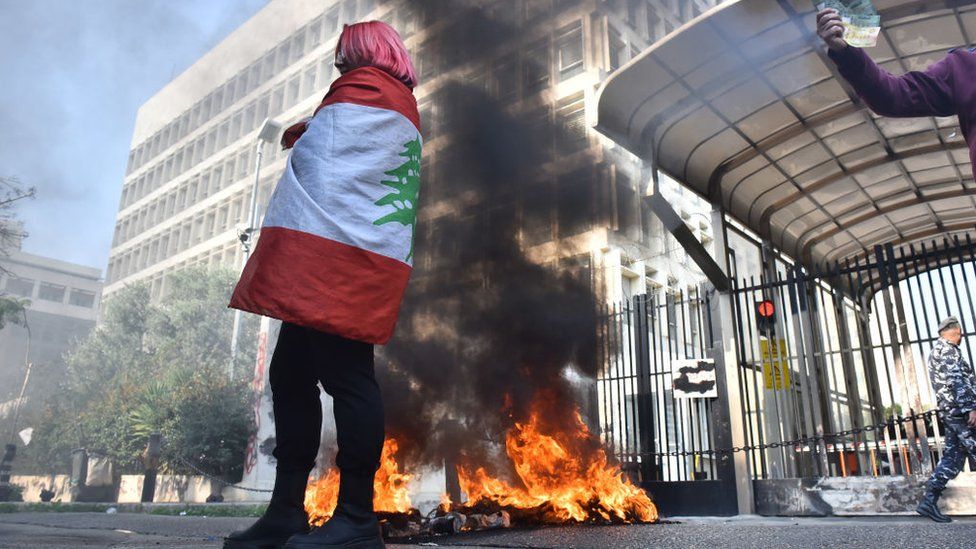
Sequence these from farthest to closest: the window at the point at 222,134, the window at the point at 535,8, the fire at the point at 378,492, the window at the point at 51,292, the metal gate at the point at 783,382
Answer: the window at the point at 51,292 < the window at the point at 222,134 < the window at the point at 535,8 < the metal gate at the point at 783,382 < the fire at the point at 378,492

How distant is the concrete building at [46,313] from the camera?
4375 cm

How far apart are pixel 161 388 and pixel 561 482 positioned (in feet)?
71.9

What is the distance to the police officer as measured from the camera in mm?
5090

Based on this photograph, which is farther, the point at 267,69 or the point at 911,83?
the point at 267,69

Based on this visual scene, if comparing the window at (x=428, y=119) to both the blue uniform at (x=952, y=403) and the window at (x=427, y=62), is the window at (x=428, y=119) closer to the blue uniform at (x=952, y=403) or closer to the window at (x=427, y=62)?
the window at (x=427, y=62)

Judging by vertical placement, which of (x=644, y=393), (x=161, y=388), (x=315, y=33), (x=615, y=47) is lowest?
(x=644, y=393)

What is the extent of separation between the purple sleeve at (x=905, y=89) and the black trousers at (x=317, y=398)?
1.73 meters

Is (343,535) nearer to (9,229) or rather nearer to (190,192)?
(9,229)

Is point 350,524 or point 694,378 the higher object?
point 694,378

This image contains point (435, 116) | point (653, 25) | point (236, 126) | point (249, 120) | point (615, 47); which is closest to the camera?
point (435, 116)

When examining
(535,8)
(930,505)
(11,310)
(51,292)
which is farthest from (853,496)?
(51,292)

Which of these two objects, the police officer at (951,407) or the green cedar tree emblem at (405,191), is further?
the police officer at (951,407)

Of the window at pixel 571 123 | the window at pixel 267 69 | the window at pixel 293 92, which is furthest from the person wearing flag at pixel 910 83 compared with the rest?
the window at pixel 267 69

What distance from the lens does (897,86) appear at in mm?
2057
